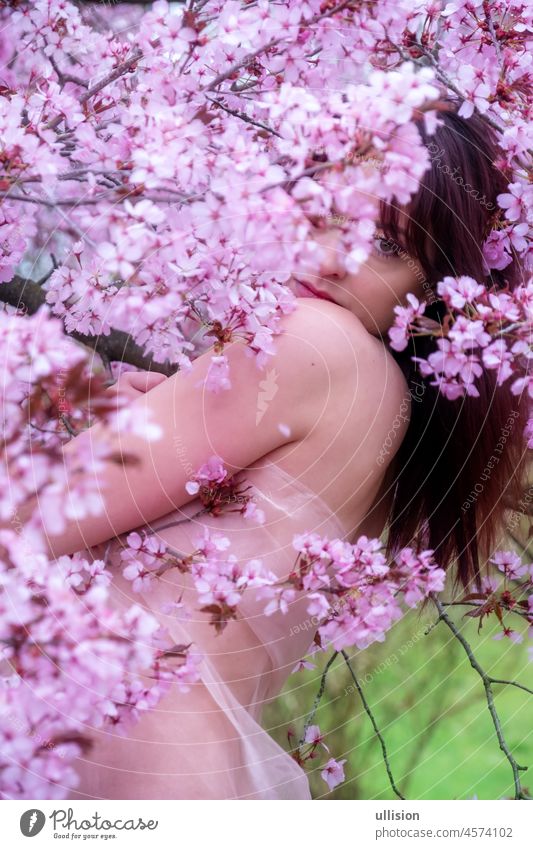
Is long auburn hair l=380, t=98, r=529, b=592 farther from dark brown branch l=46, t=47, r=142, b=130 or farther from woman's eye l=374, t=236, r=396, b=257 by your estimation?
dark brown branch l=46, t=47, r=142, b=130

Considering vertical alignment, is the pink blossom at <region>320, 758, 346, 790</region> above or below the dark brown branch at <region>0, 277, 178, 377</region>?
below

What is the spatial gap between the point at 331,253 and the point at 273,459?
23cm

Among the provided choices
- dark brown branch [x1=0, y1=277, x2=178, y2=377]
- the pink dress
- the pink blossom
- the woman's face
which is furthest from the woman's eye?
the pink blossom

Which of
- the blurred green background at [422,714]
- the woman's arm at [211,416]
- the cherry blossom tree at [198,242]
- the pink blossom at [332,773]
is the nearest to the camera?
the cherry blossom tree at [198,242]

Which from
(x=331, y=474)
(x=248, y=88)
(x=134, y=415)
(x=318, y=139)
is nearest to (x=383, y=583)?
(x=331, y=474)

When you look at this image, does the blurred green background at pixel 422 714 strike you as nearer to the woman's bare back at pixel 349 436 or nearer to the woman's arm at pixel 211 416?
the woman's bare back at pixel 349 436

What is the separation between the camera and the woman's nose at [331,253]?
74cm

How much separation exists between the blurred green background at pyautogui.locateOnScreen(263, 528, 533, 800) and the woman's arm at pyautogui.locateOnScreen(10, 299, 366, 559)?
102 cm

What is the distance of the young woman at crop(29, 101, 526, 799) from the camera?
83 cm

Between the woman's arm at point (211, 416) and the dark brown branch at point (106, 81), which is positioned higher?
the dark brown branch at point (106, 81)

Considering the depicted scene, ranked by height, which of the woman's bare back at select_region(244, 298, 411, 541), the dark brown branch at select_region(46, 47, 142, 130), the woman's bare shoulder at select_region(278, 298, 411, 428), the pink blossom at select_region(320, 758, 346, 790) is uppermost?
the dark brown branch at select_region(46, 47, 142, 130)

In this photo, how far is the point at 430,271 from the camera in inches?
36.5

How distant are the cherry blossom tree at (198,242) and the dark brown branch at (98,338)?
187mm

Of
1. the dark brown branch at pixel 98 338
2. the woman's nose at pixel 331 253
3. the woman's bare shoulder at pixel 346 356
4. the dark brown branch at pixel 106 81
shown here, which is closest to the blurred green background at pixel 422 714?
the dark brown branch at pixel 98 338
